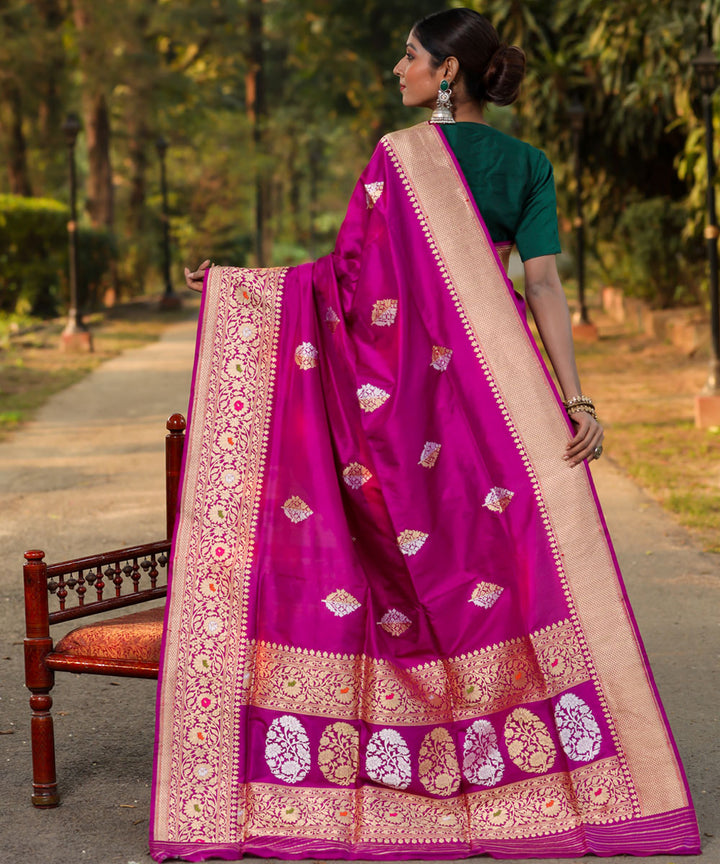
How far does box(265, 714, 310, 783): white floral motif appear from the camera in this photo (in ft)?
9.67

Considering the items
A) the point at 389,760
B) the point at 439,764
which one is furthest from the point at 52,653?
the point at 439,764

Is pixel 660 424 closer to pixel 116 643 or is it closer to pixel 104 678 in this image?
pixel 104 678

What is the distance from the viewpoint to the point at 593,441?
2.99 metres

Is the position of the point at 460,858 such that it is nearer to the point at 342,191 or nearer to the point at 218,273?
the point at 218,273

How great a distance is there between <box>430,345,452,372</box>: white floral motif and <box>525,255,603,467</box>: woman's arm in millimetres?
231

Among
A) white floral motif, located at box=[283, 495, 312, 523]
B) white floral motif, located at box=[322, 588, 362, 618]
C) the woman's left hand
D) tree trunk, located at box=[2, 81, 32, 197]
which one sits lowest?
tree trunk, located at box=[2, 81, 32, 197]

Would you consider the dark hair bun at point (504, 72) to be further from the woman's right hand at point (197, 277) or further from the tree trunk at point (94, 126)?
the tree trunk at point (94, 126)

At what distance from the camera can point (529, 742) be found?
2.95m

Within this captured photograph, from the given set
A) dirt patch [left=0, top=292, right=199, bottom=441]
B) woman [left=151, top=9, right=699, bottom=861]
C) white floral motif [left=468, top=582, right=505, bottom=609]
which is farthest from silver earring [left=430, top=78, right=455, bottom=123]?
dirt patch [left=0, top=292, right=199, bottom=441]

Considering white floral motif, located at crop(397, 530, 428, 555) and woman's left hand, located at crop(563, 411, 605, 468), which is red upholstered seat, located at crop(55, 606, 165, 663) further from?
woman's left hand, located at crop(563, 411, 605, 468)

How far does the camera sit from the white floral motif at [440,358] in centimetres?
304

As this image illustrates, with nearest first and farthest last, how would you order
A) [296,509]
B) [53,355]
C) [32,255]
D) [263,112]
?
[296,509], [53,355], [32,255], [263,112]

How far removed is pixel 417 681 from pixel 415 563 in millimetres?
287

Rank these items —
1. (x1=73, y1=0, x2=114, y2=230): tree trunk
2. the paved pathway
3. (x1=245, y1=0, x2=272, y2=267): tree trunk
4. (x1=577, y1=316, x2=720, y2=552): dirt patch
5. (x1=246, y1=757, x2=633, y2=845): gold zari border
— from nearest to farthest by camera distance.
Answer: (x1=246, y1=757, x2=633, y2=845): gold zari border < the paved pathway < (x1=577, y1=316, x2=720, y2=552): dirt patch < (x1=73, y1=0, x2=114, y2=230): tree trunk < (x1=245, y1=0, x2=272, y2=267): tree trunk
